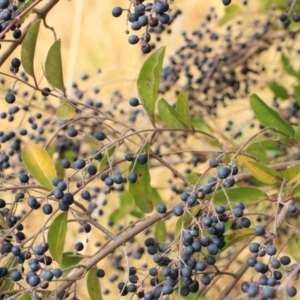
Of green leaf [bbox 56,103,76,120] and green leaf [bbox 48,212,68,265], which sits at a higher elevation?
green leaf [bbox 56,103,76,120]

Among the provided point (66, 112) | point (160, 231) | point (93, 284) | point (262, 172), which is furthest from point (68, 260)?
point (160, 231)

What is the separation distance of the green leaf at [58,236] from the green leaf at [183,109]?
27 cm

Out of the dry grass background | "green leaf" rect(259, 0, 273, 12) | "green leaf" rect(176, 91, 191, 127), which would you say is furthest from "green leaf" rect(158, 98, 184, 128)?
the dry grass background

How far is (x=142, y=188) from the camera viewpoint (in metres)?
1.04

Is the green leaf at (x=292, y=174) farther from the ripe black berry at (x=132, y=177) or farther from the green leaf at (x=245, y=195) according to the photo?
the ripe black berry at (x=132, y=177)

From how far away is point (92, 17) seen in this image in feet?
11.4

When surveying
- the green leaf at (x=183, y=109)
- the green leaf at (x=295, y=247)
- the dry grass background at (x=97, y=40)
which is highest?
the dry grass background at (x=97, y=40)

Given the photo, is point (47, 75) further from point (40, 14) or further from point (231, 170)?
point (231, 170)

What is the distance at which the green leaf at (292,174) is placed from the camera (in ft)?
3.01

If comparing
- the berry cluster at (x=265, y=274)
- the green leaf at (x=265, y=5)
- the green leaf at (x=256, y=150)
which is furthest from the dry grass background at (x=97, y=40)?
the berry cluster at (x=265, y=274)

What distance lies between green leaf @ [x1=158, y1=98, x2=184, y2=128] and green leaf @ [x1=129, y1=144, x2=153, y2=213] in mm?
103

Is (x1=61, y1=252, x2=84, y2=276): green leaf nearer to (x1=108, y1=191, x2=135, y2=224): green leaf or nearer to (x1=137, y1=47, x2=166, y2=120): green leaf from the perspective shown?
(x1=137, y1=47, x2=166, y2=120): green leaf

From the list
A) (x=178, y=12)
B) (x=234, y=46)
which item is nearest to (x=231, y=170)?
(x=178, y=12)

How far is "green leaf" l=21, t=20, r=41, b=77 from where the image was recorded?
0.95 meters
